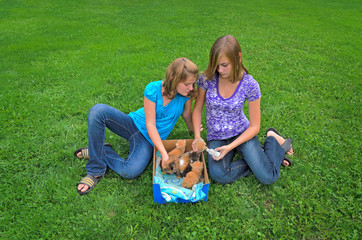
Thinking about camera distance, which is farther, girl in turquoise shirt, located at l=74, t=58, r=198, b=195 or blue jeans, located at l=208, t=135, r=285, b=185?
blue jeans, located at l=208, t=135, r=285, b=185

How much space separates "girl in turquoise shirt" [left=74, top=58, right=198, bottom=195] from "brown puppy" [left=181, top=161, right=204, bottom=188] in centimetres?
30

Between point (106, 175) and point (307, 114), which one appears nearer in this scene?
point (106, 175)

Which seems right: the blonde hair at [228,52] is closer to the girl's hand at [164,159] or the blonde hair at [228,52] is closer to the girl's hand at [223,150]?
the girl's hand at [223,150]

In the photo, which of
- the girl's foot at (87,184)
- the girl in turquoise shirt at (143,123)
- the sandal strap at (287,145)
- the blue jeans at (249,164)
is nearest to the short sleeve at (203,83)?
the girl in turquoise shirt at (143,123)

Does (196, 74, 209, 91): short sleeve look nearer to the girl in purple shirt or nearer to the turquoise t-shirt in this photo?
the girl in purple shirt

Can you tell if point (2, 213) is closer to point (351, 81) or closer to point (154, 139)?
point (154, 139)

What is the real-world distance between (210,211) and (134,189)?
839 mm

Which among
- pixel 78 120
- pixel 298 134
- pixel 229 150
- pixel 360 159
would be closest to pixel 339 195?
pixel 360 159

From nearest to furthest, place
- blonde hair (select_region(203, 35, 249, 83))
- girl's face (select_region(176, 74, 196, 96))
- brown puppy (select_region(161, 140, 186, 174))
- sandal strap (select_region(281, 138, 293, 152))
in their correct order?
1. blonde hair (select_region(203, 35, 249, 83))
2. girl's face (select_region(176, 74, 196, 96))
3. brown puppy (select_region(161, 140, 186, 174))
4. sandal strap (select_region(281, 138, 293, 152))

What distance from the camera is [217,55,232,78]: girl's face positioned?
2.41m

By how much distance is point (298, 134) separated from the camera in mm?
3549

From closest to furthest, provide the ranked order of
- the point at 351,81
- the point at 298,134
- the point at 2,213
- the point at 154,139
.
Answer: the point at 2,213
the point at 154,139
the point at 298,134
the point at 351,81

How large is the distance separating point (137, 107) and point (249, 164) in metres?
2.12

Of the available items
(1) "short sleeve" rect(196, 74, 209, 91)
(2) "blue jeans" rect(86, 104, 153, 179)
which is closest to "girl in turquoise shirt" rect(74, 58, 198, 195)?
(2) "blue jeans" rect(86, 104, 153, 179)
